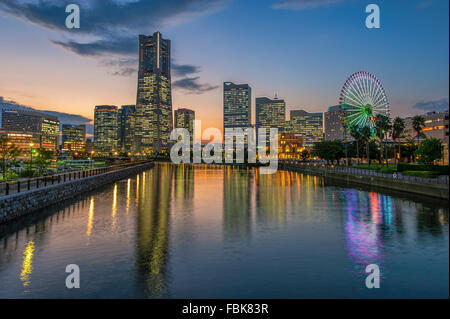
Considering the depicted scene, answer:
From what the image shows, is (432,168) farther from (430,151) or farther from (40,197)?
(40,197)

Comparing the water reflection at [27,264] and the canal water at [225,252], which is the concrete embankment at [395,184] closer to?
the canal water at [225,252]

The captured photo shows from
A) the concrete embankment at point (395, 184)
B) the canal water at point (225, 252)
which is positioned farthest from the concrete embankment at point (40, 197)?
the concrete embankment at point (395, 184)

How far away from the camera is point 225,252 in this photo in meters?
19.3

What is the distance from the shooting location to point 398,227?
85.5 ft

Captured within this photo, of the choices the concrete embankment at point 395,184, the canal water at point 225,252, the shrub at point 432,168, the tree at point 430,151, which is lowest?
the canal water at point 225,252

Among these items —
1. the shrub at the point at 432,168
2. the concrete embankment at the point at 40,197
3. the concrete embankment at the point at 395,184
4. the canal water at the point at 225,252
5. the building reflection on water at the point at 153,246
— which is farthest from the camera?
the shrub at the point at 432,168

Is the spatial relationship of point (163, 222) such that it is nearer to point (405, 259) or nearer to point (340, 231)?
point (340, 231)

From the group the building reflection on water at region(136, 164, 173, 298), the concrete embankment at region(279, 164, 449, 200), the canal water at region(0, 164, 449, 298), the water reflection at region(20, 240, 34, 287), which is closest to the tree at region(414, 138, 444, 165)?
the concrete embankment at region(279, 164, 449, 200)

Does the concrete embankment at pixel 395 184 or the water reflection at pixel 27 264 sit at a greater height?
the concrete embankment at pixel 395 184

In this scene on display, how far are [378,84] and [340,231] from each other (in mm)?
73677

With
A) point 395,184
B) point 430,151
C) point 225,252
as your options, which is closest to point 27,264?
point 225,252

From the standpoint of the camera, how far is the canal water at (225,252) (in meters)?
13.7
